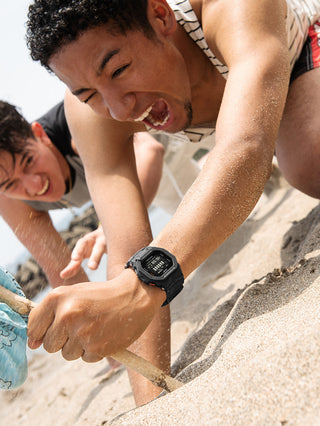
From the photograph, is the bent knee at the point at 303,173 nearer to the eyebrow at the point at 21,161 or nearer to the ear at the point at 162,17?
the ear at the point at 162,17

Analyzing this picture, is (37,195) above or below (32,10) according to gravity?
below

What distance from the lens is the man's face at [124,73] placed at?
152 centimetres

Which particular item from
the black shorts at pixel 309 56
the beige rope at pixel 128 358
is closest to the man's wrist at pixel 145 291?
the beige rope at pixel 128 358

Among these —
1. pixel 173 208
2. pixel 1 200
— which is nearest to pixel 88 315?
pixel 1 200

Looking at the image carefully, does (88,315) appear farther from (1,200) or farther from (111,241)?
(1,200)

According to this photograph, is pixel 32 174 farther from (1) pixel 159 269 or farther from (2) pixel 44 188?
(1) pixel 159 269

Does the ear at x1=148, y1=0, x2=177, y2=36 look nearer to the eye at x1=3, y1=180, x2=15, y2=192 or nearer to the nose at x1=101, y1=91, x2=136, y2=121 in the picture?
the nose at x1=101, y1=91, x2=136, y2=121

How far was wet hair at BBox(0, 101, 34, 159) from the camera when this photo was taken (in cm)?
263

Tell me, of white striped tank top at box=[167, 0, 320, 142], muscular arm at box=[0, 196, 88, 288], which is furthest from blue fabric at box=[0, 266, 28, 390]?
muscular arm at box=[0, 196, 88, 288]

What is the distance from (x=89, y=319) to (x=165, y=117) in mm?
1030

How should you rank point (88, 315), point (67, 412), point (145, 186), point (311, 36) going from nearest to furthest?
1. point (88, 315)
2. point (311, 36)
3. point (67, 412)
4. point (145, 186)

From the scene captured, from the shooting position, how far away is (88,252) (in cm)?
233

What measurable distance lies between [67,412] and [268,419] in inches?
63.9

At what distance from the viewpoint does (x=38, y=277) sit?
782 centimetres
